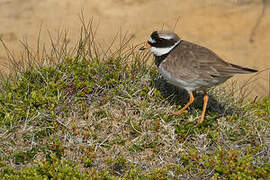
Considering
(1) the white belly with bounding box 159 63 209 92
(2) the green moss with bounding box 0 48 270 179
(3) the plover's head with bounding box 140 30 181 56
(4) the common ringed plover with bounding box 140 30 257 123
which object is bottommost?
(2) the green moss with bounding box 0 48 270 179

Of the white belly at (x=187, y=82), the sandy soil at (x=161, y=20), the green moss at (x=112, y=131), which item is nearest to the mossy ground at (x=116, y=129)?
the green moss at (x=112, y=131)

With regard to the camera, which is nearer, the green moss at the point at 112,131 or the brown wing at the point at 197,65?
the green moss at the point at 112,131

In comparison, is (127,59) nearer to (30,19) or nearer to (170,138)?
(170,138)

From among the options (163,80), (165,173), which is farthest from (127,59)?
(165,173)

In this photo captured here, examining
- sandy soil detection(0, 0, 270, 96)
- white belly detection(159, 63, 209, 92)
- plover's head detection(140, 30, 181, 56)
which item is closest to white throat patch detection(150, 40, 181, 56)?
plover's head detection(140, 30, 181, 56)

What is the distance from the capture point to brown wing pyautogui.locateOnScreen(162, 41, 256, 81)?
5438 mm

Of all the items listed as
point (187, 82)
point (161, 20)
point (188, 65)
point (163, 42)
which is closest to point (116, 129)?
point (187, 82)

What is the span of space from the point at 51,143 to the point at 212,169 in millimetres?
2056

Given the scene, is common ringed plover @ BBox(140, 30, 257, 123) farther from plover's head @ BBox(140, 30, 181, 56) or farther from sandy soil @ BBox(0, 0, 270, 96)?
sandy soil @ BBox(0, 0, 270, 96)

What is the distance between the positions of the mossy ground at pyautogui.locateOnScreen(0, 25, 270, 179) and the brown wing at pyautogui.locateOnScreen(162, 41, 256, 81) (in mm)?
530

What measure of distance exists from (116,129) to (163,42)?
143cm

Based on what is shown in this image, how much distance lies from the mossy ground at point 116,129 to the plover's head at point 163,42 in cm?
46

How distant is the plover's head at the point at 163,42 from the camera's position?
19.3 feet

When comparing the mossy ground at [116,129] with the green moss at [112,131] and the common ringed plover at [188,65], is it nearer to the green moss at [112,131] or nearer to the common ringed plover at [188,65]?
the green moss at [112,131]
